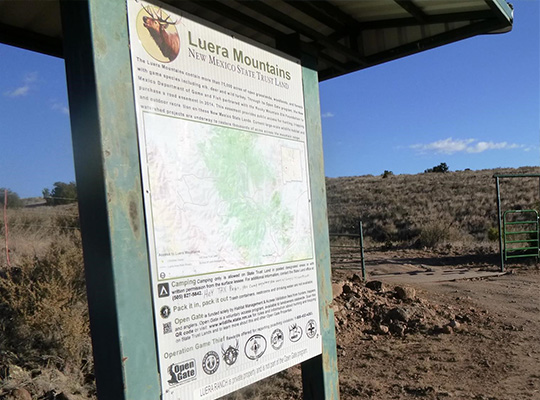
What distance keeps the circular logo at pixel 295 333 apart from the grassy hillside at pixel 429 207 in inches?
696

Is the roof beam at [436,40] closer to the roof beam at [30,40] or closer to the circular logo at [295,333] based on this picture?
the circular logo at [295,333]

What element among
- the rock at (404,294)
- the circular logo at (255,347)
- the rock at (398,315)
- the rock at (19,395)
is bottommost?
the rock at (398,315)

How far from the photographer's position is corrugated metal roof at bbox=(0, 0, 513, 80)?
9.93 ft

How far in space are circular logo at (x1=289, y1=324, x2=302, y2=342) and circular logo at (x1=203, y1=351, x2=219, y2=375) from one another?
0.66 m

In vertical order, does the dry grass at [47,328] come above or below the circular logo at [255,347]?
below

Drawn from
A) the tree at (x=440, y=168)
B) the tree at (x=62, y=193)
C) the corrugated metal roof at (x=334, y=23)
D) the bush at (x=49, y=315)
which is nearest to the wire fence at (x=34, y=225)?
the tree at (x=62, y=193)

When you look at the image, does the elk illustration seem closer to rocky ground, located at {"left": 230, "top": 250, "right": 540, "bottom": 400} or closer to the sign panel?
the sign panel

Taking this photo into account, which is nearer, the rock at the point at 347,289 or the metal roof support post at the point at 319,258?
the metal roof support post at the point at 319,258

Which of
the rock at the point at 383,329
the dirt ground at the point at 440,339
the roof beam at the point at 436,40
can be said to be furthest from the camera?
the rock at the point at 383,329

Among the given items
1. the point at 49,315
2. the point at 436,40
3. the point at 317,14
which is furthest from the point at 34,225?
the point at 436,40

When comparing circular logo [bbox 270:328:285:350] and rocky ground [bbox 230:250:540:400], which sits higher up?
circular logo [bbox 270:328:285:350]

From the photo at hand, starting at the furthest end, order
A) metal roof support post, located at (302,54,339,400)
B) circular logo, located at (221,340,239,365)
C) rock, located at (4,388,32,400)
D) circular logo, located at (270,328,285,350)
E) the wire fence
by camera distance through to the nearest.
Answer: the wire fence → rock, located at (4,388,32,400) → metal roof support post, located at (302,54,339,400) → circular logo, located at (270,328,285,350) → circular logo, located at (221,340,239,365)

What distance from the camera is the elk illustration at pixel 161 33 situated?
2248 millimetres

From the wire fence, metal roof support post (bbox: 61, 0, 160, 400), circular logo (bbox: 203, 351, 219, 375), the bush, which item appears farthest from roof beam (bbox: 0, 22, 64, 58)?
the wire fence
